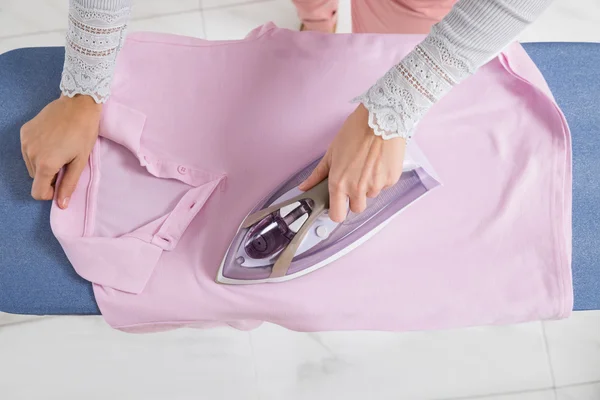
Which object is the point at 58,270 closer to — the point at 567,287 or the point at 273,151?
the point at 273,151

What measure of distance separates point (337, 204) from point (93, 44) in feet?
1.40

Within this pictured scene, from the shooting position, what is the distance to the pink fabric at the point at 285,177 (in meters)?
0.99

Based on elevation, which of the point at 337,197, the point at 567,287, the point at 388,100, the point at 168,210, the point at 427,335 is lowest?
the point at 427,335

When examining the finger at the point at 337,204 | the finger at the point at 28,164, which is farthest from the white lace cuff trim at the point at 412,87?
the finger at the point at 28,164

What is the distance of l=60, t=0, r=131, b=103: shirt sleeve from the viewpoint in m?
0.79

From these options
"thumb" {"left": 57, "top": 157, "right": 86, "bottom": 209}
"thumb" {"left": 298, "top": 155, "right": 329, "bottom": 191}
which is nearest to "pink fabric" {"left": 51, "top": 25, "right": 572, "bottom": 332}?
"thumb" {"left": 57, "top": 157, "right": 86, "bottom": 209}

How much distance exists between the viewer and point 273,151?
1.02 meters

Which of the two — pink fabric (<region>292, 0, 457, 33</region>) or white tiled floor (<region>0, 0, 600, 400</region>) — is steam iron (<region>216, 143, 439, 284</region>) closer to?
pink fabric (<region>292, 0, 457, 33</region>)

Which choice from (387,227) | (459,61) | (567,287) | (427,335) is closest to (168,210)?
(387,227)

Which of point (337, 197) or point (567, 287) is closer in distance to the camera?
point (337, 197)

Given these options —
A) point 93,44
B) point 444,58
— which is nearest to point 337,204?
point 444,58

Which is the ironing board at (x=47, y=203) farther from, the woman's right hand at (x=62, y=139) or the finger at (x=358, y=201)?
the finger at (x=358, y=201)

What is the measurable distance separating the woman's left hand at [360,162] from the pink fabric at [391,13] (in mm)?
494

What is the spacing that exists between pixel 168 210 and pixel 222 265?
151 mm
